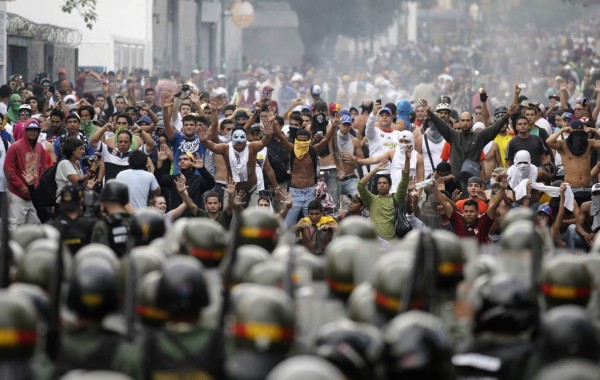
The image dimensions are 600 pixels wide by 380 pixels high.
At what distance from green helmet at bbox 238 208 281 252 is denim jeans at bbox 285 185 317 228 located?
6043 mm

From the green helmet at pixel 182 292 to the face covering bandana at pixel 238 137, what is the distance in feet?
27.1

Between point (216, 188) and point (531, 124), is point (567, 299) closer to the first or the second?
point (216, 188)

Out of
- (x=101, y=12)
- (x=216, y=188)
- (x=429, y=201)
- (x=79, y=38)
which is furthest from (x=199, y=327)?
(x=101, y=12)

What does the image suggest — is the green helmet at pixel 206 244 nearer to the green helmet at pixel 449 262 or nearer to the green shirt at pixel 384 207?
the green helmet at pixel 449 262

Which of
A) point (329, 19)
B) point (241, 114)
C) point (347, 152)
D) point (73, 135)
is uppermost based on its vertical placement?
point (329, 19)

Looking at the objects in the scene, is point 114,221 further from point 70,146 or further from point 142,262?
point 70,146

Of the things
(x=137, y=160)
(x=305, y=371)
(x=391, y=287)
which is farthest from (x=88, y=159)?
(x=305, y=371)

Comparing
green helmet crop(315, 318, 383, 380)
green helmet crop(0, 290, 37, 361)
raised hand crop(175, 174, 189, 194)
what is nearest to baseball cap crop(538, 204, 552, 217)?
raised hand crop(175, 174, 189, 194)

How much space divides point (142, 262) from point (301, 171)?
7642 millimetres

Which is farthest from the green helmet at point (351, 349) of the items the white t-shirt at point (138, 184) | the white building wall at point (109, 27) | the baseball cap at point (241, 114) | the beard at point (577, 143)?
the white building wall at point (109, 27)

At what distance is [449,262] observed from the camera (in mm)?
7777

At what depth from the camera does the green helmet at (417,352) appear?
5.95 meters

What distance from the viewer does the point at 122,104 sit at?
2073 cm

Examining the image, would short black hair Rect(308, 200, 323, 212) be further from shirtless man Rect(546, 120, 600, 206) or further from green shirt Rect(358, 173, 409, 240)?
shirtless man Rect(546, 120, 600, 206)
